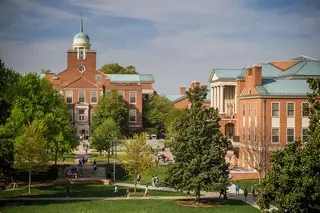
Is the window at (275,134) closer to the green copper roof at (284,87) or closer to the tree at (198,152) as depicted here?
the green copper roof at (284,87)

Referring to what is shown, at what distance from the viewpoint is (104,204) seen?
2783 centimetres

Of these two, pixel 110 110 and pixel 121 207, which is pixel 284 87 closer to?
pixel 121 207

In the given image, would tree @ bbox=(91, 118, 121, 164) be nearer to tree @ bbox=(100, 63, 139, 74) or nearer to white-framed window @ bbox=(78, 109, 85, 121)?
white-framed window @ bbox=(78, 109, 85, 121)

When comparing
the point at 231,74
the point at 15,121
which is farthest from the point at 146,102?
the point at 15,121

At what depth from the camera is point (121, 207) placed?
2694 cm

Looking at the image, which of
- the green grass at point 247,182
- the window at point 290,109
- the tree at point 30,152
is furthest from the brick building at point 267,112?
the tree at point 30,152

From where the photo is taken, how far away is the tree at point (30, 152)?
107 feet

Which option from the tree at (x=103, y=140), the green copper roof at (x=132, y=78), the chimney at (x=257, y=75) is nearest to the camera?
the chimney at (x=257, y=75)

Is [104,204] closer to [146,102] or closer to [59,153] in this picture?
[59,153]

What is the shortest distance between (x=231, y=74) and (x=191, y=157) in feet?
85.4

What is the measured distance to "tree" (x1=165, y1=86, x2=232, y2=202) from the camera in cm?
2823

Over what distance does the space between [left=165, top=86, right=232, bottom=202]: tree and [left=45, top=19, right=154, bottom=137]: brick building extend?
42.8 m

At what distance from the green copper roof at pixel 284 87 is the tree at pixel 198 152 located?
12943mm

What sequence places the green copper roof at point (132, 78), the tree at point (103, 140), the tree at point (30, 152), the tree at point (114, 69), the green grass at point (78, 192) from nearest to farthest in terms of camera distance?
the green grass at point (78, 192) → the tree at point (30, 152) → the tree at point (103, 140) → the green copper roof at point (132, 78) → the tree at point (114, 69)
